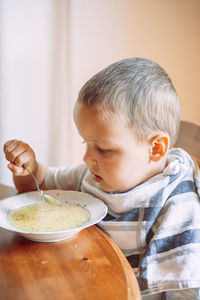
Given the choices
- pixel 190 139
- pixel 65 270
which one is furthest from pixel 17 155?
pixel 190 139

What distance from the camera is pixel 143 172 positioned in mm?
879

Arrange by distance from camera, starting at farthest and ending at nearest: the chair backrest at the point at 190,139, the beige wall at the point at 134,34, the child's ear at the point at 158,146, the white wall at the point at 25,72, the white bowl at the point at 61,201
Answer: the beige wall at the point at 134,34
the white wall at the point at 25,72
the chair backrest at the point at 190,139
the child's ear at the point at 158,146
the white bowl at the point at 61,201

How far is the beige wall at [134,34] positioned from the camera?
162cm

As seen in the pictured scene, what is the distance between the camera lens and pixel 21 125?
1.64m

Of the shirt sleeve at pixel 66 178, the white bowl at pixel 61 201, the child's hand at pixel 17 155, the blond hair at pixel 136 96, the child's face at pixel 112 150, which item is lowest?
the shirt sleeve at pixel 66 178

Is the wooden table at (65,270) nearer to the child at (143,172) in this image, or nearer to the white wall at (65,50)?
the child at (143,172)

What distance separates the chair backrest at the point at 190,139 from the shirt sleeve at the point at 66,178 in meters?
0.42

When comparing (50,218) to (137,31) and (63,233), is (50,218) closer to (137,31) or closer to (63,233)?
(63,233)

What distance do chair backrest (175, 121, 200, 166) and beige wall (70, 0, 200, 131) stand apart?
598 mm

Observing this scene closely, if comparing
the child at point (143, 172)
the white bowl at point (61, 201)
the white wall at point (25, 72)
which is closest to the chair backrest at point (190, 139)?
the child at point (143, 172)

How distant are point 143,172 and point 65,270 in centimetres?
35

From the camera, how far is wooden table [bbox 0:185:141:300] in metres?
0.57

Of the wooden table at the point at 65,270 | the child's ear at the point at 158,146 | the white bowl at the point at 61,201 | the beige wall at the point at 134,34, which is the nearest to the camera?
the wooden table at the point at 65,270

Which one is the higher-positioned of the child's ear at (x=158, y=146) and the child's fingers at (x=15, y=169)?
the child's ear at (x=158, y=146)
